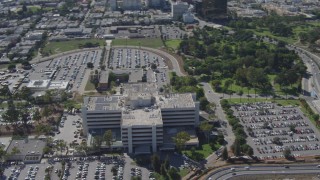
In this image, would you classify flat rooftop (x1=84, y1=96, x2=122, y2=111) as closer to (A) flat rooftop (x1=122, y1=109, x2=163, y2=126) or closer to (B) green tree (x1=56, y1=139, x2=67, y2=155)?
(A) flat rooftop (x1=122, y1=109, x2=163, y2=126)

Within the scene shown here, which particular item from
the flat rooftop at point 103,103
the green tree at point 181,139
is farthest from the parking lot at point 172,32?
the green tree at point 181,139

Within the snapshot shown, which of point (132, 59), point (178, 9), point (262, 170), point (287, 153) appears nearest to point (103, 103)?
point (262, 170)

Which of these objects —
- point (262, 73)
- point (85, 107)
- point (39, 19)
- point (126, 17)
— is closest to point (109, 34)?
point (126, 17)

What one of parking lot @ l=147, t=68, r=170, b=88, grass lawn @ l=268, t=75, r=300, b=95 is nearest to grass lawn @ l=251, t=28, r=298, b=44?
grass lawn @ l=268, t=75, r=300, b=95

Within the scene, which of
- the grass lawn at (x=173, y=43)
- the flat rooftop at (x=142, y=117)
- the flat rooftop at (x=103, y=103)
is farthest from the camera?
the grass lawn at (x=173, y=43)

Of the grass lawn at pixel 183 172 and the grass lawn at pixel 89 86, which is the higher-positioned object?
the grass lawn at pixel 89 86

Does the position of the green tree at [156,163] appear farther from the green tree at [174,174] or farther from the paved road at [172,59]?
the paved road at [172,59]
